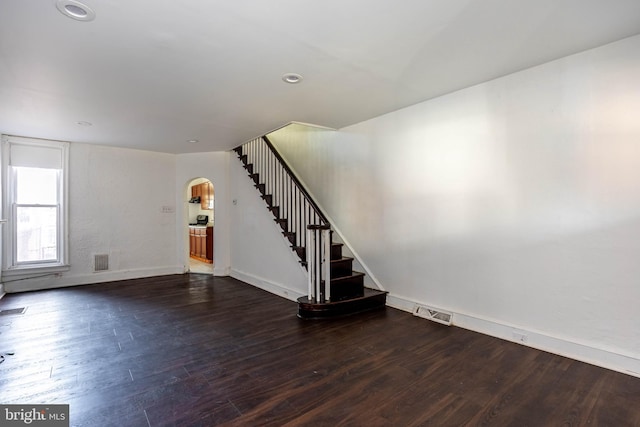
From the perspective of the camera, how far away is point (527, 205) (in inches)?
118

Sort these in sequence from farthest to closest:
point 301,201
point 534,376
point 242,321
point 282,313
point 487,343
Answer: point 301,201 → point 282,313 → point 242,321 → point 487,343 → point 534,376

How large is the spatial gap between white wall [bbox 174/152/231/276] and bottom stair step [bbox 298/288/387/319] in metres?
3.22

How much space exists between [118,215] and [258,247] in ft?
9.88

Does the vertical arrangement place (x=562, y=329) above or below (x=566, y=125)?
below

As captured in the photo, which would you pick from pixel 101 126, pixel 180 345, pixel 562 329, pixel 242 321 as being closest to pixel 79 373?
pixel 180 345

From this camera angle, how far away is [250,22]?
2.12 m

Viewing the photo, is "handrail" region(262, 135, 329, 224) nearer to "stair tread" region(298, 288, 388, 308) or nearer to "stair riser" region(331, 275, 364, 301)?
"stair riser" region(331, 275, 364, 301)

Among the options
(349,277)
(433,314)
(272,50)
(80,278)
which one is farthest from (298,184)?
(80,278)

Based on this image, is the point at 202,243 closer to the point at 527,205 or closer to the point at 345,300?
the point at 345,300

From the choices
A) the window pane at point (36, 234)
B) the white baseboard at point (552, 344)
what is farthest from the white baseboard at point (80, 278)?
the white baseboard at point (552, 344)

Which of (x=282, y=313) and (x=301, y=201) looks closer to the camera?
(x=282, y=313)

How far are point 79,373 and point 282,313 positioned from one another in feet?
7.04

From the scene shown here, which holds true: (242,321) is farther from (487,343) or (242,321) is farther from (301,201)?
(487,343)

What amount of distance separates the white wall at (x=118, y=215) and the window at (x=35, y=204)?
173 millimetres
